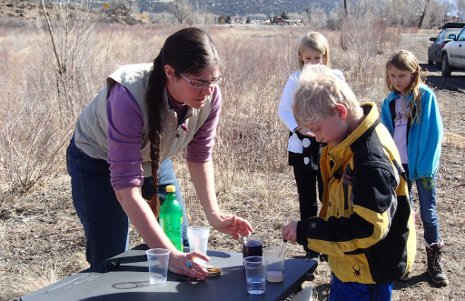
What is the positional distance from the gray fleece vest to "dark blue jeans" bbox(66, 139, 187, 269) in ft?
0.20

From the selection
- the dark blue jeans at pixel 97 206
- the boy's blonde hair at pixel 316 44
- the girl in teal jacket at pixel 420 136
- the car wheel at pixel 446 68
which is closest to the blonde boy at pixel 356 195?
the dark blue jeans at pixel 97 206

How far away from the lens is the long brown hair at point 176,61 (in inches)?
85.3

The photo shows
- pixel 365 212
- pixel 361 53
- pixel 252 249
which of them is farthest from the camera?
pixel 361 53

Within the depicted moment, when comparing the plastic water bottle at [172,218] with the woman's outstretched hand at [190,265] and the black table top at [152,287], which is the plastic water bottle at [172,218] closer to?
the black table top at [152,287]

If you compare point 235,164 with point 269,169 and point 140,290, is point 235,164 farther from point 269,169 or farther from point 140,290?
point 140,290

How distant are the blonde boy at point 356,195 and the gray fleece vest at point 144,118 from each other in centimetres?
57

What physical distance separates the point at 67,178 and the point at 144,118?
3.86m

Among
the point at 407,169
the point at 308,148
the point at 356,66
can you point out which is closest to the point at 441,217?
the point at 407,169

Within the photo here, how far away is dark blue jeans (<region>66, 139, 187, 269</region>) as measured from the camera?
2582 millimetres

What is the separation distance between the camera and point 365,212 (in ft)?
6.50

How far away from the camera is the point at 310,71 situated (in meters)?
2.13

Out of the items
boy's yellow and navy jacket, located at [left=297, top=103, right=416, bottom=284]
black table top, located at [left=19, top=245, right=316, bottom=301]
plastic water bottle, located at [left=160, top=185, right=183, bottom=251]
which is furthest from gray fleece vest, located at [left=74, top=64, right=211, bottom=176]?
boy's yellow and navy jacket, located at [left=297, top=103, right=416, bottom=284]

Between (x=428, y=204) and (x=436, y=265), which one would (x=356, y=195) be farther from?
(x=436, y=265)

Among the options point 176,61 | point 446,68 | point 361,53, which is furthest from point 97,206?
point 446,68
